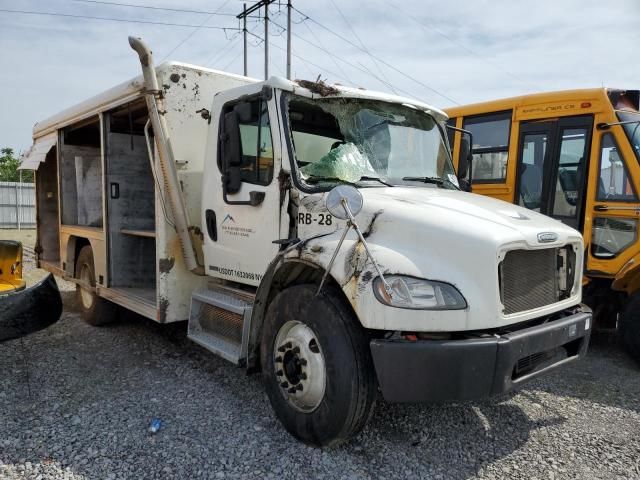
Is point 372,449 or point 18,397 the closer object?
point 372,449

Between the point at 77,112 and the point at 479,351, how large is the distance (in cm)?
543

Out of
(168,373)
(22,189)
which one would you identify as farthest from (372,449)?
(22,189)

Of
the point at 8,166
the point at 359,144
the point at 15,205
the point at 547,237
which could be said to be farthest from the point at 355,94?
the point at 8,166

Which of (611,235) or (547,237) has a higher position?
(547,237)

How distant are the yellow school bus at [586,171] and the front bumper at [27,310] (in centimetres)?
452

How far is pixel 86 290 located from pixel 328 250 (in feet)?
15.1

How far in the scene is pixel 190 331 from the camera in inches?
183

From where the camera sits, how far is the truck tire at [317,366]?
3105 mm

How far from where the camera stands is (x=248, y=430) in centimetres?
369

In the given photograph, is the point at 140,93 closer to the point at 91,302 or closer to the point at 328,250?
the point at 328,250

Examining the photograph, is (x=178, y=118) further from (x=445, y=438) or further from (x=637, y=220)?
(x=637, y=220)

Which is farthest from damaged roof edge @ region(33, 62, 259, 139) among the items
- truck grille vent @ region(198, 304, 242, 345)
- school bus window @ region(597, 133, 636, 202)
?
school bus window @ region(597, 133, 636, 202)

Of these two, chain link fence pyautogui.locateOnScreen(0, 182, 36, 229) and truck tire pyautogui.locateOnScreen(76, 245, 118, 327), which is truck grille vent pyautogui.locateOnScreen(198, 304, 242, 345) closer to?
truck tire pyautogui.locateOnScreen(76, 245, 118, 327)

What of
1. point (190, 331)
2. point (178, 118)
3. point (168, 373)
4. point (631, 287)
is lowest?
point (168, 373)
